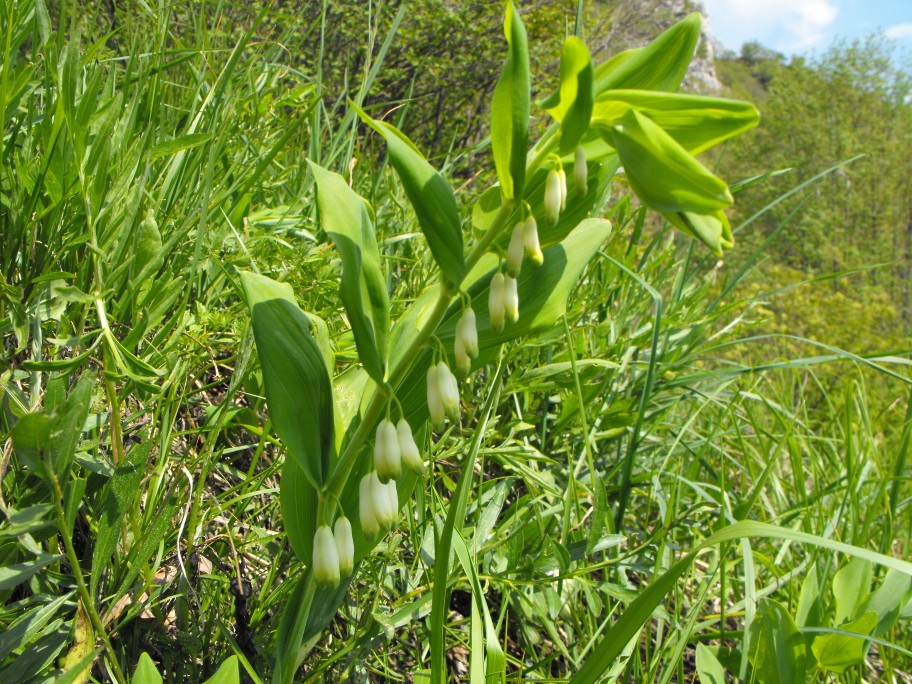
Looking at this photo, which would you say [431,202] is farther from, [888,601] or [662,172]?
[888,601]

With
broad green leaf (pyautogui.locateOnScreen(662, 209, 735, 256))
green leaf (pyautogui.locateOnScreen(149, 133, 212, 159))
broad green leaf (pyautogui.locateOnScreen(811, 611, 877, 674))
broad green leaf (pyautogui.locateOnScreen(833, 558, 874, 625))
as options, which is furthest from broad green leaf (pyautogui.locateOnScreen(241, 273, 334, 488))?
broad green leaf (pyautogui.locateOnScreen(833, 558, 874, 625))

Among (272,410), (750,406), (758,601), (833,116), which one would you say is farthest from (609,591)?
(833,116)

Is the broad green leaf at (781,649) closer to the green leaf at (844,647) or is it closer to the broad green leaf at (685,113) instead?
the green leaf at (844,647)

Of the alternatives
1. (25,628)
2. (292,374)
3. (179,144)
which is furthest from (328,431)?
(179,144)

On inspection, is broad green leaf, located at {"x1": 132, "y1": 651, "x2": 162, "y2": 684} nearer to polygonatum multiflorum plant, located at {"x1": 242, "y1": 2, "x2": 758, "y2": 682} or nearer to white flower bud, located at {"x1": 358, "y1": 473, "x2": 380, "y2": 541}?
polygonatum multiflorum plant, located at {"x1": 242, "y1": 2, "x2": 758, "y2": 682}

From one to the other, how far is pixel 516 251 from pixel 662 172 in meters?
0.18

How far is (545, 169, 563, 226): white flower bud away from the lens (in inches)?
30.3

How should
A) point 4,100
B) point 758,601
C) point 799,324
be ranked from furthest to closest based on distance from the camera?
point 799,324, point 758,601, point 4,100

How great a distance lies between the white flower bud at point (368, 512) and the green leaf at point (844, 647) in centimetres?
76

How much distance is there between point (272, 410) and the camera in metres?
0.82

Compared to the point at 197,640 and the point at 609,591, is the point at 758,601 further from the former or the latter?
the point at 197,640

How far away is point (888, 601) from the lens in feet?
3.97

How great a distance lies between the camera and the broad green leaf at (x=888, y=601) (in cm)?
120

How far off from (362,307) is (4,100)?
1.99 ft
